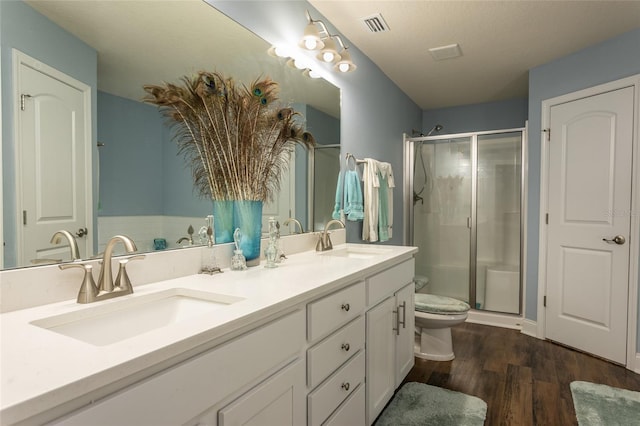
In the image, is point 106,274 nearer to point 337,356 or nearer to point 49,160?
point 49,160

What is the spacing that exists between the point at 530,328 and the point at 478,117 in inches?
98.0

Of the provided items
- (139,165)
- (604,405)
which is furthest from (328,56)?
(604,405)

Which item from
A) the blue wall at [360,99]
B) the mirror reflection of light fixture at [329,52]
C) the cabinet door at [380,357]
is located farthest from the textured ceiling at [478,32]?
the cabinet door at [380,357]

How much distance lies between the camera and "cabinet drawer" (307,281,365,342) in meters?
1.19

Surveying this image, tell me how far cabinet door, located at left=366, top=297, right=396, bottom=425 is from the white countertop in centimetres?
55

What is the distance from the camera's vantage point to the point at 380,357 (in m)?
1.78

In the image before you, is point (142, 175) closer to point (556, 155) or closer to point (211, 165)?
point (211, 165)

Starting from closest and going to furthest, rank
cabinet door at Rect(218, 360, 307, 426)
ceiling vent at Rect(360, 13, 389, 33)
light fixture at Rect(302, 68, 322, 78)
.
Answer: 1. cabinet door at Rect(218, 360, 307, 426)
2. light fixture at Rect(302, 68, 322, 78)
3. ceiling vent at Rect(360, 13, 389, 33)

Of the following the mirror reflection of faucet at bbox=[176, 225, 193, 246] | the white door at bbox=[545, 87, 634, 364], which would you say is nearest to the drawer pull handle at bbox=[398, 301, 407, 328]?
the mirror reflection of faucet at bbox=[176, 225, 193, 246]

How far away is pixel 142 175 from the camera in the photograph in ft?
4.18

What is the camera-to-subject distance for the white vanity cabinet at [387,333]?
1.67 m

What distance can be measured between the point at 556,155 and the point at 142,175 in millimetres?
3102

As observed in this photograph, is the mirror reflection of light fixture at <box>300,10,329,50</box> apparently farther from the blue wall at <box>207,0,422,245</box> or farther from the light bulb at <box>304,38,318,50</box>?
the blue wall at <box>207,0,422,245</box>

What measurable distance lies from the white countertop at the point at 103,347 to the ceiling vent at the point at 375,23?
1.88m
